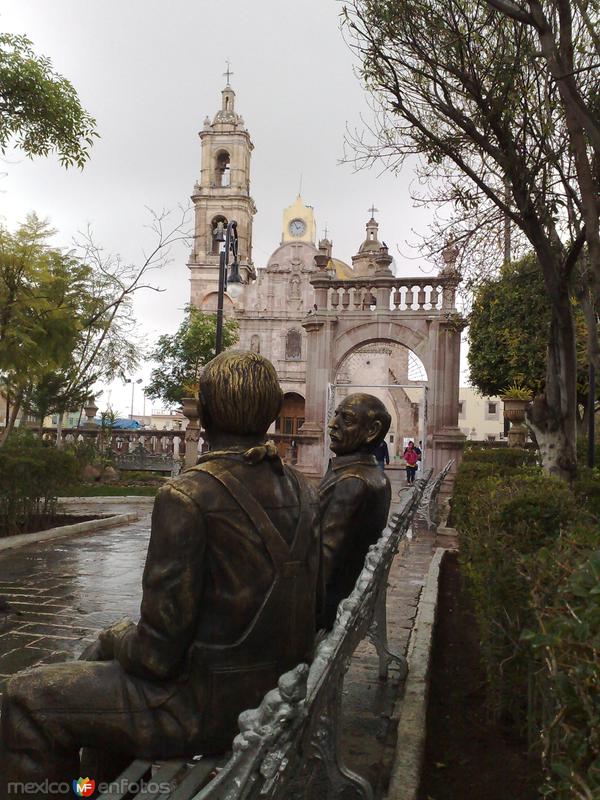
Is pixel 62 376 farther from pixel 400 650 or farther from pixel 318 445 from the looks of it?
pixel 400 650

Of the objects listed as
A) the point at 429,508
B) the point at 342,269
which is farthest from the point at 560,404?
the point at 342,269

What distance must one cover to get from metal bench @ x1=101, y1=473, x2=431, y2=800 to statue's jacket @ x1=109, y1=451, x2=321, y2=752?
0.13 meters

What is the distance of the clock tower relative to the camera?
5012 cm

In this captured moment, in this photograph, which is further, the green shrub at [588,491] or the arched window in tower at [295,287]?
the arched window in tower at [295,287]

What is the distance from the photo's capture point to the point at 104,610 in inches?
232

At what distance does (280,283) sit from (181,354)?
365 inches

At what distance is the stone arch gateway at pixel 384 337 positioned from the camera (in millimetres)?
18594

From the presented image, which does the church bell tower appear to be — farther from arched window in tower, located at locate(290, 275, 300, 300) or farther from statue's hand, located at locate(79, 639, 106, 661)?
statue's hand, located at locate(79, 639, 106, 661)

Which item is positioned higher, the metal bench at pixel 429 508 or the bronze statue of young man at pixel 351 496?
the bronze statue of young man at pixel 351 496

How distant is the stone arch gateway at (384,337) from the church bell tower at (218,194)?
98.6ft

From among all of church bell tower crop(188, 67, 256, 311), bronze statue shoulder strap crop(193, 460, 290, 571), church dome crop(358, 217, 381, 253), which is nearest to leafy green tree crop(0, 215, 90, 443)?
bronze statue shoulder strap crop(193, 460, 290, 571)

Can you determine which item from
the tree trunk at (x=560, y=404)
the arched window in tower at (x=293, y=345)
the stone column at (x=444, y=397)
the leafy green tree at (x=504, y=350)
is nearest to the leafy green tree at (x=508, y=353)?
the leafy green tree at (x=504, y=350)

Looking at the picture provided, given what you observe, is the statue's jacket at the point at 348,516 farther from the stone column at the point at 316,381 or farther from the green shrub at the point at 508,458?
the stone column at the point at 316,381

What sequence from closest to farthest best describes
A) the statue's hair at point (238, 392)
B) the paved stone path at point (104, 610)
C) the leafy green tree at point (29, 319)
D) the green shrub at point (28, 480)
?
the statue's hair at point (238, 392) → the paved stone path at point (104, 610) → the leafy green tree at point (29, 319) → the green shrub at point (28, 480)
